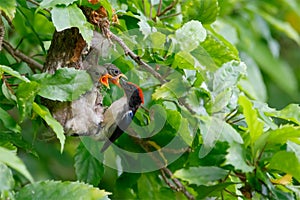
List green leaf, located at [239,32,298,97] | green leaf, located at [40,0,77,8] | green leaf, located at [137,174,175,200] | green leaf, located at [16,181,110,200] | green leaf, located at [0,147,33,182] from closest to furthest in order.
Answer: green leaf, located at [0,147,33,182], green leaf, located at [16,181,110,200], green leaf, located at [40,0,77,8], green leaf, located at [137,174,175,200], green leaf, located at [239,32,298,97]

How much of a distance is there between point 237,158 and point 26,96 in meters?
0.38

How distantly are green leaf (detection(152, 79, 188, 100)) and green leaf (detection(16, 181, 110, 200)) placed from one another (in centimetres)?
28

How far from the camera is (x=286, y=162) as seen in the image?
3.58ft

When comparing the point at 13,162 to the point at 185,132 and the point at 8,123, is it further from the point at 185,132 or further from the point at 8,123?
the point at 185,132

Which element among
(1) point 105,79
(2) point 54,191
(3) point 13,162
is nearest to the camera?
(3) point 13,162

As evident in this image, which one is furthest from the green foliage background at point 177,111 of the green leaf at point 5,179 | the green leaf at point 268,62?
the green leaf at point 268,62

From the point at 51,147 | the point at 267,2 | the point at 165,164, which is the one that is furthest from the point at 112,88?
the point at 267,2

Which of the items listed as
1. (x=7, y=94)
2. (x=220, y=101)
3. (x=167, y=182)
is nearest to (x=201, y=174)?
(x=220, y=101)

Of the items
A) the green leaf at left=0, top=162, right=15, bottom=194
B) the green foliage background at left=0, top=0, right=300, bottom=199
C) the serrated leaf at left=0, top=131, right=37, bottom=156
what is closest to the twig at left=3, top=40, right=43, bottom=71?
the green foliage background at left=0, top=0, right=300, bottom=199

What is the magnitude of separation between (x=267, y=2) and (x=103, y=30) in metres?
1.75

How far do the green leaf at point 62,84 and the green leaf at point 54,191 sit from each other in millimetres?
160

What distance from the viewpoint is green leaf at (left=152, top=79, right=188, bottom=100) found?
1157mm

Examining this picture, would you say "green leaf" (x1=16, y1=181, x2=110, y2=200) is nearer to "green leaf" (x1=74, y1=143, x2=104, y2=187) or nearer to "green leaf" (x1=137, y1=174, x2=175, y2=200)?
"green leaf" (x1=74, y1=143, x2=104, y2=187)

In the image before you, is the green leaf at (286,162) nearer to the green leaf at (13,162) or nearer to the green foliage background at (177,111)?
the green foliage background at (177,111)
